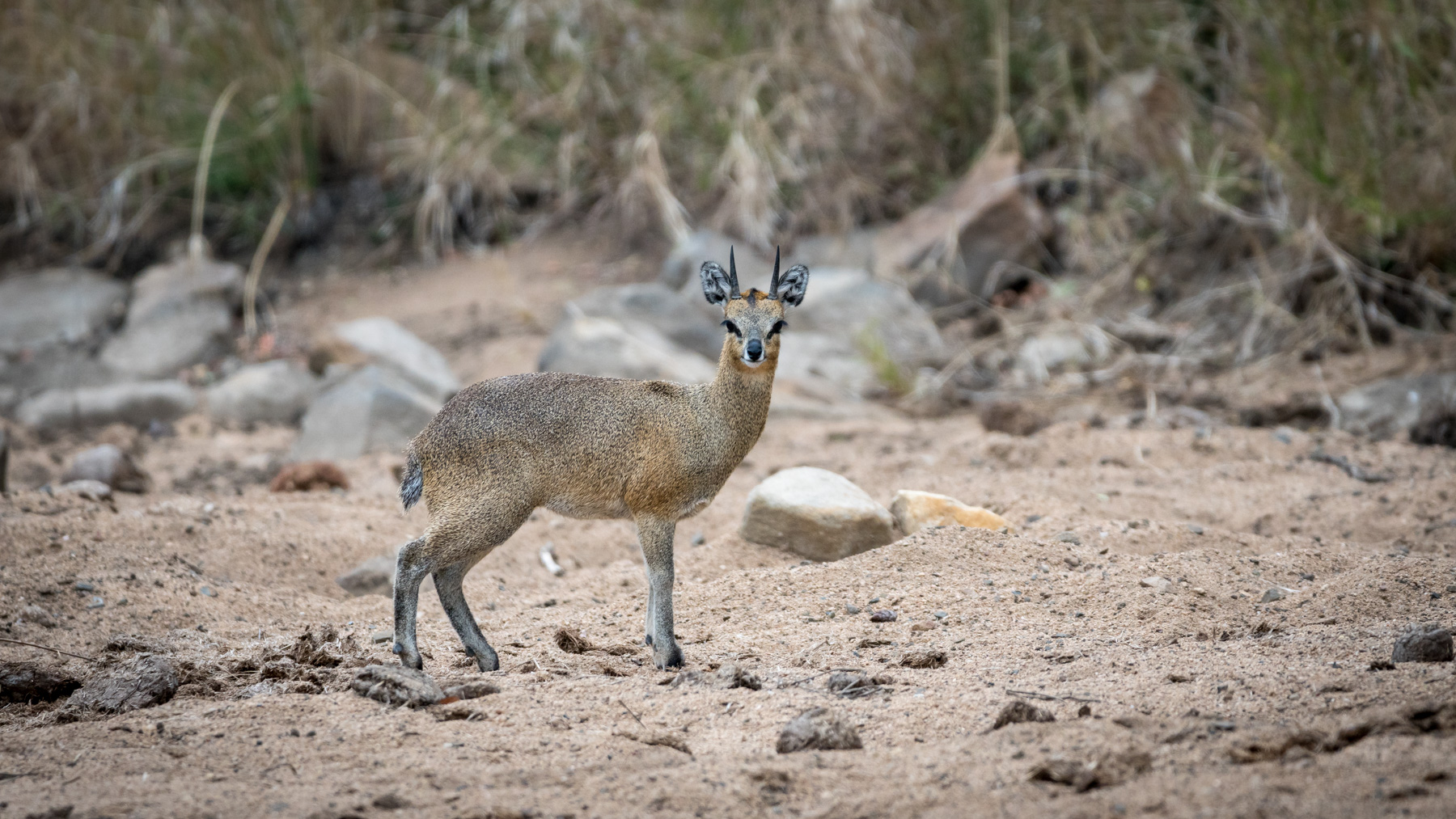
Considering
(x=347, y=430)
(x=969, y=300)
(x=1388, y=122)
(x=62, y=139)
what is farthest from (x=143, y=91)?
(x=1388, y=122)

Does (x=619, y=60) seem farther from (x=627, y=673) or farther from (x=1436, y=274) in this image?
(x=627, y=673)

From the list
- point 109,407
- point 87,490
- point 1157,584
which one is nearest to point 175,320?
point 109,407

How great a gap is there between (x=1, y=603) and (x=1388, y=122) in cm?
868

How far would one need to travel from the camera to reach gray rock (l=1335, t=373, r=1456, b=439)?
8.03 m

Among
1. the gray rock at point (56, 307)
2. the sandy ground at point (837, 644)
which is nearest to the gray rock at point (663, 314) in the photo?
the sandy ground at point (837, 644)

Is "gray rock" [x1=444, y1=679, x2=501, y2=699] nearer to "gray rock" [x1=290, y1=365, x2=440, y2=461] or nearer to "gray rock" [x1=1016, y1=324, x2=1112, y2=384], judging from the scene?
"gray rock" [x1=290, y1=365, x2=440, y2=461]

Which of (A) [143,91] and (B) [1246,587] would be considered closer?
(B) [1246,587]

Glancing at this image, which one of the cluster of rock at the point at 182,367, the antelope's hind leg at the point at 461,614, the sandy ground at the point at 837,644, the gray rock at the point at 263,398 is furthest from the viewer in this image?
the gray rock at the point at 263,398

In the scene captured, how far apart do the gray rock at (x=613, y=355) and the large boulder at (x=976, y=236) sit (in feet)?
7.32

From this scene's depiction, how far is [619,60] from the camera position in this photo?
40.4ft

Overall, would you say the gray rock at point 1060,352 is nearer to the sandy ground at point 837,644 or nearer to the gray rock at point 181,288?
the sandy ground at point 837,644

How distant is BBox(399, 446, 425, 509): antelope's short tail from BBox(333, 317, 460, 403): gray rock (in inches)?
192

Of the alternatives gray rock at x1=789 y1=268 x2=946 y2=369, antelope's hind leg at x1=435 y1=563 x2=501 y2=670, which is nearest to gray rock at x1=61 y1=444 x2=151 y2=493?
antelope's hind leg at x1=435 y1=563 x2=501 y2=670

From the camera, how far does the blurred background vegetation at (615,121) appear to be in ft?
36.0
